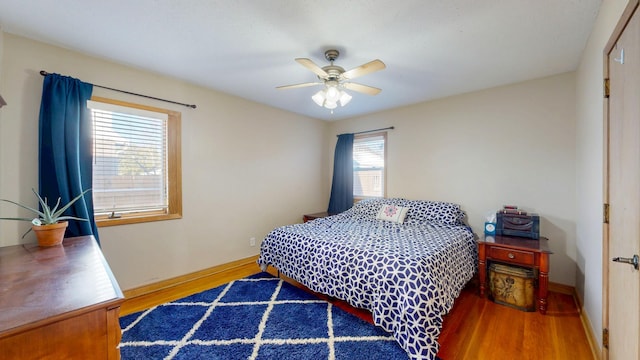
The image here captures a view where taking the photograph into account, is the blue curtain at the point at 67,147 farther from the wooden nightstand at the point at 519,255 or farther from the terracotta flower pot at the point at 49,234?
the wooden nightstand at the point at 519,255

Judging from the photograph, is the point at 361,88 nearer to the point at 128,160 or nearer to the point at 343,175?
the point at 343,175

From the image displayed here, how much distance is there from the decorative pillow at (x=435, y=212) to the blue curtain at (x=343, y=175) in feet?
4.07

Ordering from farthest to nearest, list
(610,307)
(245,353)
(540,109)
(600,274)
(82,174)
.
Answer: (540,109), (82,174), (245,353), (600,274), (610,307)

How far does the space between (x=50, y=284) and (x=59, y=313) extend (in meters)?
0.39

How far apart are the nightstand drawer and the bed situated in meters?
0.21

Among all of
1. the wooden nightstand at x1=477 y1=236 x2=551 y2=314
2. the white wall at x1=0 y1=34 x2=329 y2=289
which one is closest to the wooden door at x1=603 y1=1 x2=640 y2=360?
the wooden nightstand at x1=477 y1=236 x2=551 y2=314

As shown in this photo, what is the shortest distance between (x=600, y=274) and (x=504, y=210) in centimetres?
122

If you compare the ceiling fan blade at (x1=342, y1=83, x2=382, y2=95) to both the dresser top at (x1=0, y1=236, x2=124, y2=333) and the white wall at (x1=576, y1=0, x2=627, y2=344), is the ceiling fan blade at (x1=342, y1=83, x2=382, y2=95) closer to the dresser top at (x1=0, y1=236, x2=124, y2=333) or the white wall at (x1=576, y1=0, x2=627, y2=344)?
the white wall at (x1=576, y1=0, x2=627, y2=344)

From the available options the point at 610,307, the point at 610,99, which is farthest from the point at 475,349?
the point at 610,99

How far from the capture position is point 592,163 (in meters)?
1.91

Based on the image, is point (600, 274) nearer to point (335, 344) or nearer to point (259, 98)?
point (335, 344)

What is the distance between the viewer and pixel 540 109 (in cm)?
280

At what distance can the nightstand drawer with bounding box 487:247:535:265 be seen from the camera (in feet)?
7.69

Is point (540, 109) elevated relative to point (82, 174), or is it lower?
elevated
